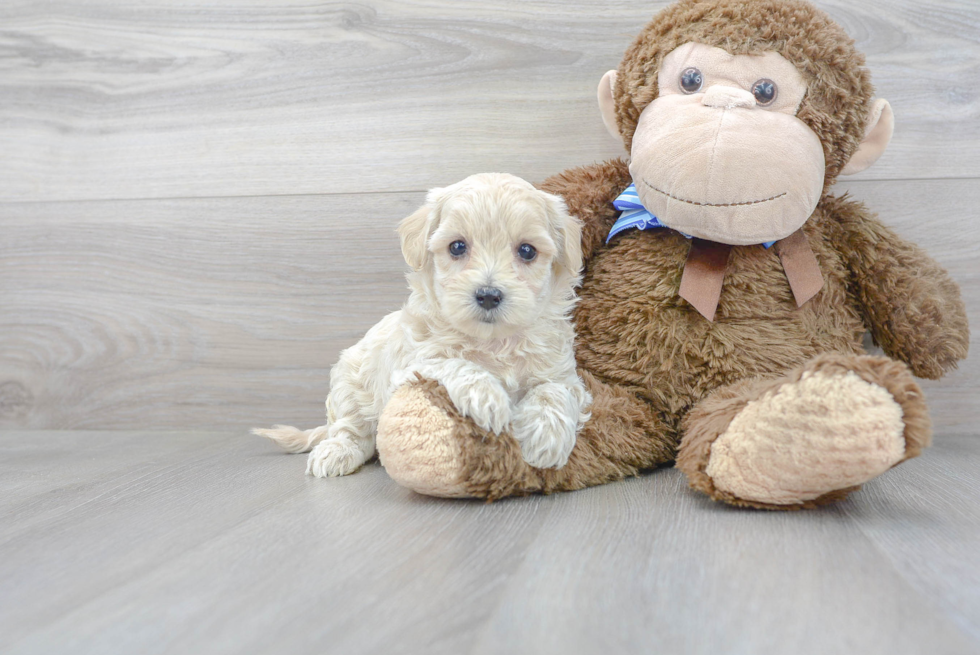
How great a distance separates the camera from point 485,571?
790 mm

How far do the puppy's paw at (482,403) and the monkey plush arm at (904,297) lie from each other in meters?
0.71

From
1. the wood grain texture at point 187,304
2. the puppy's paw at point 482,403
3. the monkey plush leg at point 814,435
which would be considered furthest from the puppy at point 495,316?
the wood grain texture at point 187,304

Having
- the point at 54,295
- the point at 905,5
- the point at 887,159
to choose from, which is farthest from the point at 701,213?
the point at 54,295

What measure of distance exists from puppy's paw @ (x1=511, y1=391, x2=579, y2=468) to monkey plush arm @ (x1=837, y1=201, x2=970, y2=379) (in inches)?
24.0

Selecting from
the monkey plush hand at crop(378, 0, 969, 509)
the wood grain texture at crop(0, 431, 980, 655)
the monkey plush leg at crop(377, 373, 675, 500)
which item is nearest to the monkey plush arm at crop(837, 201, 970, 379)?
the monkey plush hand at crop(378, 0, 969, 509)

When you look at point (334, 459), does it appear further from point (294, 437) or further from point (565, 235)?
point (565, 235)

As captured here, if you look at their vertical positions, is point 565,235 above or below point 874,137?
below

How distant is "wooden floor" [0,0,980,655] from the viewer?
928 mm

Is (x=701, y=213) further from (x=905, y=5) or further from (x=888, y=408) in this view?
(x=905, y=5)

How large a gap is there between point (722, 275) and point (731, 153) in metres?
0.22

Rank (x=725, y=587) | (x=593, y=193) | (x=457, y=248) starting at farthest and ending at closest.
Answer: (x=593, y=193)
(x=457, y=248)
(x=725, y=587)

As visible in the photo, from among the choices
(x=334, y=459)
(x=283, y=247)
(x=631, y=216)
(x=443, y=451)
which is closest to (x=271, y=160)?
(x=283, y=247)

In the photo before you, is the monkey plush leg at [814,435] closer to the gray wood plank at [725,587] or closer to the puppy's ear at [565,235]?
the gray wood plank at [725,587]

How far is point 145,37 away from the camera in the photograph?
1712 mm
